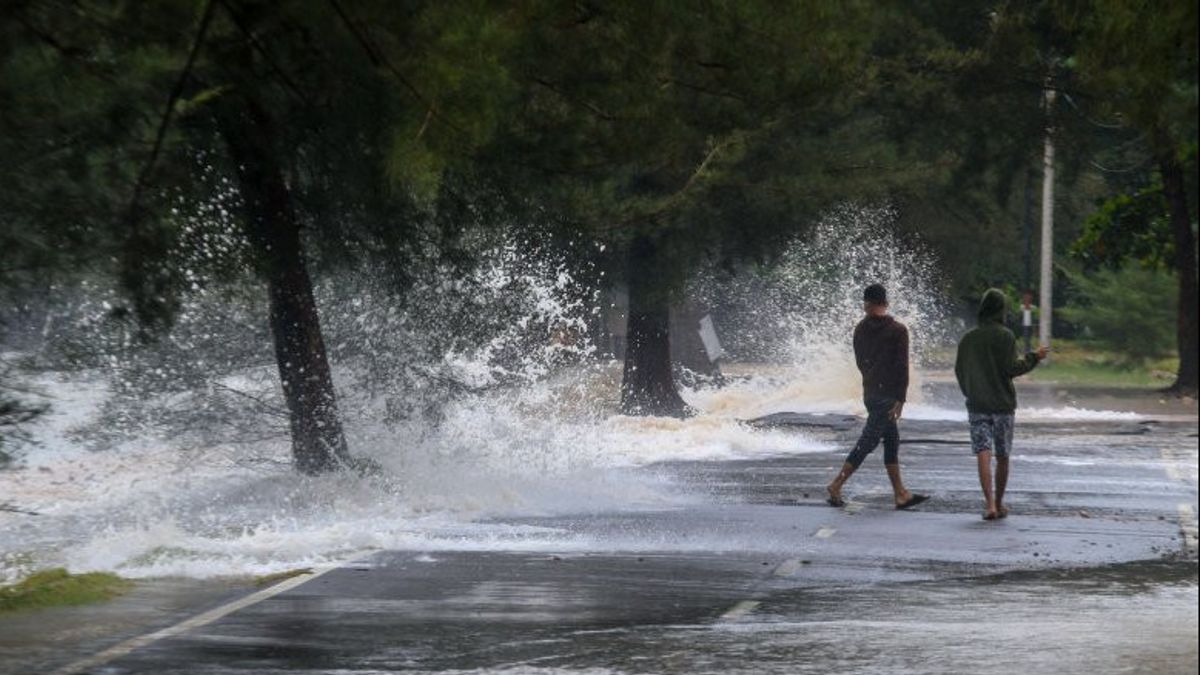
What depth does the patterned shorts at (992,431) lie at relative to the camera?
15.7 meters

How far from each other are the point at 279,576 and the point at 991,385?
6023 mm

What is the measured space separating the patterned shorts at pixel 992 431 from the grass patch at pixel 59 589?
6722 millimetres

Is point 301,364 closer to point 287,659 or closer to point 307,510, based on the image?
point 307,510

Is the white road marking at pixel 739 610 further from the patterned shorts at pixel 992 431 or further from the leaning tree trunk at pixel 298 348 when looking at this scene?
the leaning tree trunk at pixel 298 348

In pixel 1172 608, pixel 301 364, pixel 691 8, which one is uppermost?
pixel 691 8

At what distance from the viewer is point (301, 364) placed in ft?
56.4

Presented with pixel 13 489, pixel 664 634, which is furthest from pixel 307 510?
pixel 664 634

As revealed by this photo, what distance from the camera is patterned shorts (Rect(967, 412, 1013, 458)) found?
51.5 ft

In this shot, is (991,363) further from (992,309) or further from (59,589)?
(59,589)

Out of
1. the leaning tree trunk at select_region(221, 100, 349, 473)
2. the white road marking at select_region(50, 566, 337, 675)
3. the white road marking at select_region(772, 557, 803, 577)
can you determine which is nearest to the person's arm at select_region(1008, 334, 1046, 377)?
the white road marking at select_region(772, 557, 803, 577)

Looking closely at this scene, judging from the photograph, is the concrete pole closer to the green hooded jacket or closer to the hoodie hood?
the hoodie hood

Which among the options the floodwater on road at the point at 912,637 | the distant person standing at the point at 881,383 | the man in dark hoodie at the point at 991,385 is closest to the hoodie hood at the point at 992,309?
the man in dark hoodie at the point at 991,385

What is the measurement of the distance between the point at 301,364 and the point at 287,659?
314 inches

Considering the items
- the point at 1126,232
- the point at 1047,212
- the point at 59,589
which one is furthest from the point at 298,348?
the point at 1047,212
